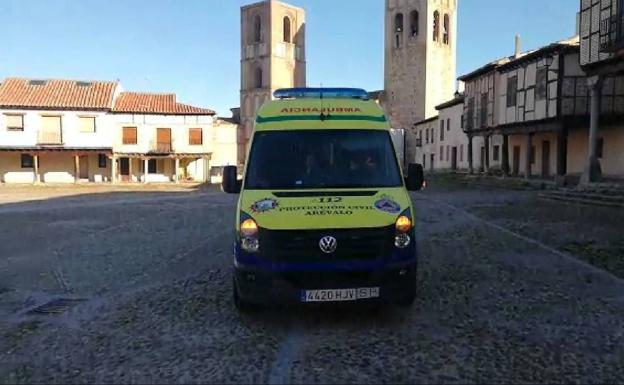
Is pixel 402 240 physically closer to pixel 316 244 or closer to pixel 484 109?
pixel 316 244

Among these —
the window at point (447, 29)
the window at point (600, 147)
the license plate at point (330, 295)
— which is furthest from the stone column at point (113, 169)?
the license plate at point (330, 295)

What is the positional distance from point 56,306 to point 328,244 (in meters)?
3.68

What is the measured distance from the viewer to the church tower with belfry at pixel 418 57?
2468 inches

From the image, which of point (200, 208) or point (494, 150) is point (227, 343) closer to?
point (200, 208)

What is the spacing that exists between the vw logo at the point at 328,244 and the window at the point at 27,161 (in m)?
45.6

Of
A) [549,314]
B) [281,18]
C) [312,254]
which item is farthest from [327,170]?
[281,18]

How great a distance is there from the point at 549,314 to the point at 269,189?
3.40 m

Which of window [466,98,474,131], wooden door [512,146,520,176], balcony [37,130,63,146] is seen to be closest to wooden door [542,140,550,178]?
wooden door [512,146,520,176]

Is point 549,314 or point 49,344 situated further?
point 549,314

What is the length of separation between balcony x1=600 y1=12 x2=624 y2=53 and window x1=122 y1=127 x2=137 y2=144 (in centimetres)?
3667

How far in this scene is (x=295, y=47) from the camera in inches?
3029

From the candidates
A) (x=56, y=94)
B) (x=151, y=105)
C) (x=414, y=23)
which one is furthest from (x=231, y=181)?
(x=414, y=23)

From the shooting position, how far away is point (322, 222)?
201 inches

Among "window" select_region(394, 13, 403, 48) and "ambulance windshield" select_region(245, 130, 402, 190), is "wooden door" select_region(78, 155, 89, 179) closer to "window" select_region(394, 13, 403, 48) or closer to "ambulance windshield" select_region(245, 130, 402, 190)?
"window" select_region(394, 13, 403, 48)
